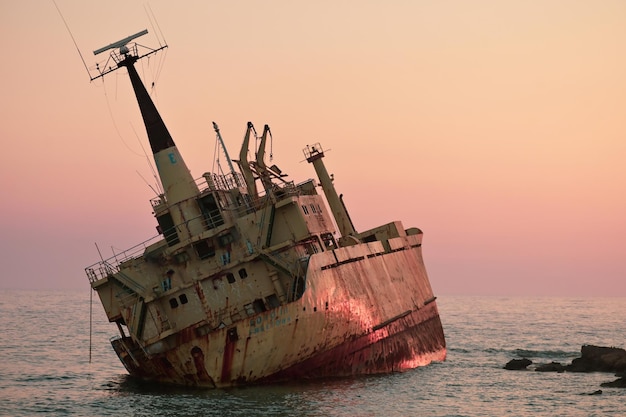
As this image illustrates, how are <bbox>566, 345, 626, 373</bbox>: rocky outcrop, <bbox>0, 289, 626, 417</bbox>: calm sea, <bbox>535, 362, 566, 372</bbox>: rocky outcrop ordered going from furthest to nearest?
<bbox>566, 345, 626, 373</bbox>: rocky outcrop
<bbox>535, 362, 566, 372</bbox>: rocky outcrop
<bbox>0, 289, 626, 417</bbox>: calm sea

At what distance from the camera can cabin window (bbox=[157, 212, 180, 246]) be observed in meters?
28.2

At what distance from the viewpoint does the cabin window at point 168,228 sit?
92.6ft

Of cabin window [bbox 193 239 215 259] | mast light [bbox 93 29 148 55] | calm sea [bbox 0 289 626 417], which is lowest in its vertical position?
calm sea [bbox 0 289 626 417]

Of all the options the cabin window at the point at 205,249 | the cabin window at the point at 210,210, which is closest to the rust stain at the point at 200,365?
the cabin window at the point at 205,249

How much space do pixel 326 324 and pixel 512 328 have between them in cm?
4883

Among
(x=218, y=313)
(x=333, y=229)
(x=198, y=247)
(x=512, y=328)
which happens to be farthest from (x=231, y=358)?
(x=512, y=328)

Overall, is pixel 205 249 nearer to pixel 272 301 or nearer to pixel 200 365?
pixel 272 301

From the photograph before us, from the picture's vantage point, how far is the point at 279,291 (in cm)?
2722

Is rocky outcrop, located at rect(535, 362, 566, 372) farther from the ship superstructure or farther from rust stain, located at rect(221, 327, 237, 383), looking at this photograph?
rust stain, located at rect(221, 327, 237, 383)

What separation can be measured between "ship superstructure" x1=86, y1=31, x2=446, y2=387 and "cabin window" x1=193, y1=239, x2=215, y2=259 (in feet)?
0.11

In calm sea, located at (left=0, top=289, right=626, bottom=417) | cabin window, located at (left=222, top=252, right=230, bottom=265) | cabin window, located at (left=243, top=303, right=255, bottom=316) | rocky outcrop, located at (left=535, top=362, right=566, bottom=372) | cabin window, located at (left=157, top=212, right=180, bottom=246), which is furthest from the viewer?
rocky outcrop, located at (left=535, top=362, right=566, bottom=372)

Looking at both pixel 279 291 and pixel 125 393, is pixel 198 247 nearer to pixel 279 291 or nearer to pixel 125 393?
pixel 279 291

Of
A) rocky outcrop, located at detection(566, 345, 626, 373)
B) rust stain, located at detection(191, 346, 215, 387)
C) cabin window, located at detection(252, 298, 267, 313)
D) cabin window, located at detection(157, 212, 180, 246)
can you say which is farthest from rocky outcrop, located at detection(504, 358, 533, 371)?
rust stain, located at detection(191, 346, 215, 387)

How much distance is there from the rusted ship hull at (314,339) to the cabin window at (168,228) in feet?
6.88
